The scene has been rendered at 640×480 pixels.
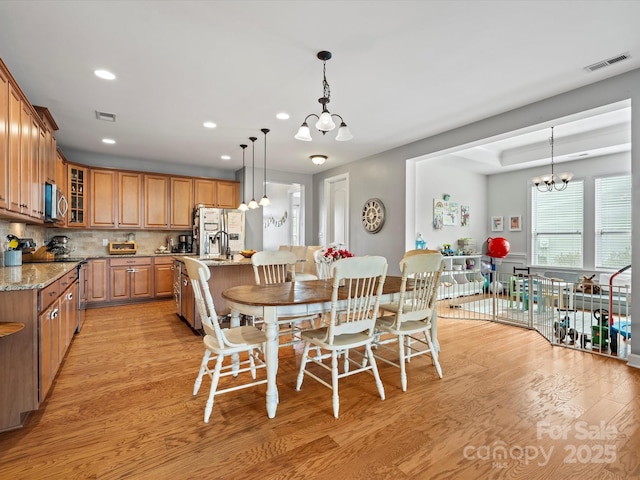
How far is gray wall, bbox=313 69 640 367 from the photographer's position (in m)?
3.00

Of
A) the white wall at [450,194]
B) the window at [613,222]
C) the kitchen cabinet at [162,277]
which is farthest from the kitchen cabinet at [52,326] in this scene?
the window at [613,222]

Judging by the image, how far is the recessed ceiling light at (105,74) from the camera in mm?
2961

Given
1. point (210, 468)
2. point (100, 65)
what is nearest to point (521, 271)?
point (210, 468)

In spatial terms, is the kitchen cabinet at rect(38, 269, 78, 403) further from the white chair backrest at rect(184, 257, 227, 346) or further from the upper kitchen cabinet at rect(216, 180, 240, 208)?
the upper kitchen cabinet at rect(216, 180, 240, 208)

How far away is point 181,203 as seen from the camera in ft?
21.2

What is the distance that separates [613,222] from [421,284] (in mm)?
5448

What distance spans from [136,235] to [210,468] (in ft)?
18.8

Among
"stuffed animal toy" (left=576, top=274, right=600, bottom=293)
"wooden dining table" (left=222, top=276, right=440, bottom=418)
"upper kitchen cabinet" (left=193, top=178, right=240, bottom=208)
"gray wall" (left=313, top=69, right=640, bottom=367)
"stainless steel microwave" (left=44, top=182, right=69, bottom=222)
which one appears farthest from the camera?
"upper kitchen cabinet" (left=193, top=178, right=240, bottom=208)

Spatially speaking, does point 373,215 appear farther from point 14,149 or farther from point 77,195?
point 77,195

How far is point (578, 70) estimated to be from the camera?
2.96m

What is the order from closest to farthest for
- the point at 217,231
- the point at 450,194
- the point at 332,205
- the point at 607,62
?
the point at 607,62, the point at 217,231, the point at 450,194, the point at 332,205

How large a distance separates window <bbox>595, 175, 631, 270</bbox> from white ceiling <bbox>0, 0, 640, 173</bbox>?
12.4 feet

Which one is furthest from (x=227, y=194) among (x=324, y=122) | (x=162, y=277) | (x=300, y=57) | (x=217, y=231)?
(x=324, y=122)

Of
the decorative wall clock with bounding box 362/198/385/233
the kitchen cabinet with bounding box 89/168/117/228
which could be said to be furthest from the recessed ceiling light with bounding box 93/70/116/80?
the decorative wall clock with bounding box 362/198/385/233
